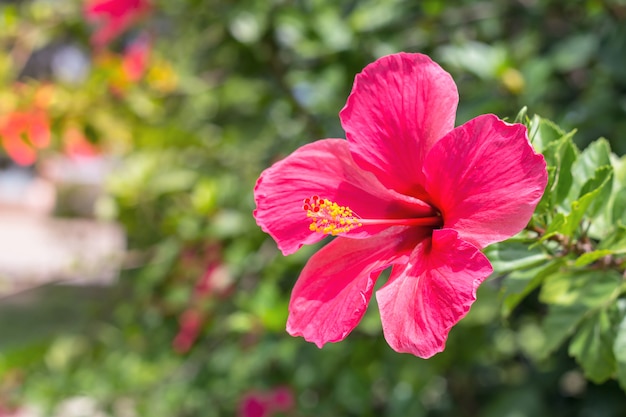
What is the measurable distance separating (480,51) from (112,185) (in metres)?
1.14

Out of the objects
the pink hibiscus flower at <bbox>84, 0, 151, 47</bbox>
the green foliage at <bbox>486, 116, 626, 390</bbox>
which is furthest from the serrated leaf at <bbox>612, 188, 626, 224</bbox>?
the pink hibiscus flower at <bbox>84, 0, 151, 47</bbox>

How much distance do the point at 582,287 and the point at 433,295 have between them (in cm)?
27

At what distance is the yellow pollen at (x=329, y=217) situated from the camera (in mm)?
628

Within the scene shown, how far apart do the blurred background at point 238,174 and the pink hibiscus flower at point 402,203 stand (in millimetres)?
561

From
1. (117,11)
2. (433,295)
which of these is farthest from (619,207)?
(117,11)

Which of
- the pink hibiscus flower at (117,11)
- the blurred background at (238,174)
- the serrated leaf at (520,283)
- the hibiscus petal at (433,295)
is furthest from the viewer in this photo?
the pink hibiscus flower at (117,11)

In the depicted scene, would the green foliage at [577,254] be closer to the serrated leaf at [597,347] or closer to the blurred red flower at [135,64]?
the serrated leaf at [597,347]

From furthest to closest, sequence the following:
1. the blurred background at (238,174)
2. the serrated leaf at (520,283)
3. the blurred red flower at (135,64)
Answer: the blurred red flower at (135,64)
the blurred background at (238,174)
the serrated leaf at (520,283)

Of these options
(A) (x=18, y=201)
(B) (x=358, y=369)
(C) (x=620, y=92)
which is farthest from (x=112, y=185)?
(A) (x=18, y=201)

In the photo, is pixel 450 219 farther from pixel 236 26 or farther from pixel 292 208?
pixel 236 26

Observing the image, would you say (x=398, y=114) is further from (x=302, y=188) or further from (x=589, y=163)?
(x=589, y=163)

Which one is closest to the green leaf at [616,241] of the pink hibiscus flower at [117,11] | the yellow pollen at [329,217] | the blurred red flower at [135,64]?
the yellow pollen at [329,217]

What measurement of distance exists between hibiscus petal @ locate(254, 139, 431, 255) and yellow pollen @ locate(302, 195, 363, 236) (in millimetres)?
18

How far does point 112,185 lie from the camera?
198 centimetres
